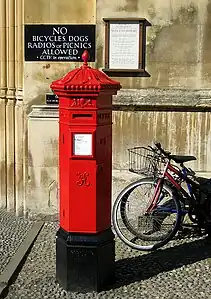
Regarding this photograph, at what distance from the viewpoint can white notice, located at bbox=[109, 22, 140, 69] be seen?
6348mm

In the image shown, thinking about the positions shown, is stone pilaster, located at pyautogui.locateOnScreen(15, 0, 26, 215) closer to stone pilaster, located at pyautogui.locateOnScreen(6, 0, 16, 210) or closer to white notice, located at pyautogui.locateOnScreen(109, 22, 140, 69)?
stone pilaster, located at pyautogui.locateOnScreen(6, 0, 16, 210)

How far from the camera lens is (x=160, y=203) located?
19.1 ft

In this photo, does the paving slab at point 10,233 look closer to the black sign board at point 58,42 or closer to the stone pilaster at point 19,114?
the stone pilaster at point 19,114

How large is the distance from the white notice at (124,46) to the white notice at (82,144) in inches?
84.2

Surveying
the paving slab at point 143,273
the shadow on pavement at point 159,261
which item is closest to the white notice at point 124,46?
the paving slab at point 143,273

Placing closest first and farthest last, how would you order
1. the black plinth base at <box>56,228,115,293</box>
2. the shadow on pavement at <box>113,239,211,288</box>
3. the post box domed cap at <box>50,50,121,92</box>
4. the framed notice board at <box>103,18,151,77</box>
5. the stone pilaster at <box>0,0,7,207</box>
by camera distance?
the post box domed cap at <box>50,50,121,92</box>, the black plinth base at <box>56,228,115,293</box>, the shadow on pavement at <box>113,239,211,288</box>, the framed notice board at <box>103,18,151,77</box>, the stone pilaster at <box>0,0,7,207</box>

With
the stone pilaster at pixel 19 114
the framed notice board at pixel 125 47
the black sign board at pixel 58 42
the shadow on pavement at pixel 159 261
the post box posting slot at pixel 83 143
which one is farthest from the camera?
the stone pilaster at pixel 19 114

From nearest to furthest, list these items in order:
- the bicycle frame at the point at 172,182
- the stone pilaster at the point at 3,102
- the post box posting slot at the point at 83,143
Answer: the post box posting slot at the point at 83,143, the bicycle frame at the point at 172,182, the stone pilaster at the point at 3,102

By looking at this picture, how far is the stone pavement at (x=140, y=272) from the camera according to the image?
469 cm

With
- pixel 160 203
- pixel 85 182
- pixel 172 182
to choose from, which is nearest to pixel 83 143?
pixel 85 182

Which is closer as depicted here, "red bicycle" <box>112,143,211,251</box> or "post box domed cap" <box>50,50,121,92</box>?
"post box domed cap" <box>50,50,121,92</box>

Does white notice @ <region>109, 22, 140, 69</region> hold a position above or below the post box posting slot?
above

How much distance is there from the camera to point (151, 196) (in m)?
5.84

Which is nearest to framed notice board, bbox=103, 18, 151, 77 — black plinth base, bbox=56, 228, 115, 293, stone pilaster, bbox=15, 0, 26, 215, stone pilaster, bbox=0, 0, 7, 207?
stone pilaster, bbox=15, 0, 26, 215
